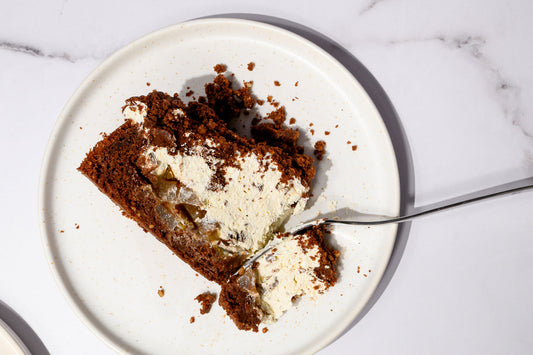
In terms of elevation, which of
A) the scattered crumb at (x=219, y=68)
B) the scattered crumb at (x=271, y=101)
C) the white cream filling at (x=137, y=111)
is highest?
the scattered crumb at (x=219, y=68)

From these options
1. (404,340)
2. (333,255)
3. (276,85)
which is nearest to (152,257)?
(333,255)

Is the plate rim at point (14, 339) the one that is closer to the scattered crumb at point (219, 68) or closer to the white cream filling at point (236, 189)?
the white cream filling at point (236, 189)

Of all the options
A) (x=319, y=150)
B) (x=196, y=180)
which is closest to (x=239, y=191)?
(x=196, y=180)

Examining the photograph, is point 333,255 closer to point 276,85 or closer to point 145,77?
point 276,85

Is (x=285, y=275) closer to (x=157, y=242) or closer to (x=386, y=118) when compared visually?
(x=157, y=242)

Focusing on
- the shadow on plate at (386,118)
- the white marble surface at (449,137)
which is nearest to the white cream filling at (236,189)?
the shadow on plate at (386,118)

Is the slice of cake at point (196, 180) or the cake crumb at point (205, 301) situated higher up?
the slice of cake at point (196, 180)
